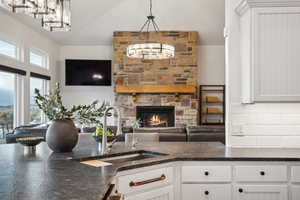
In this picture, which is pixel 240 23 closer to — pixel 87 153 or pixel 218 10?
pixel 87 153

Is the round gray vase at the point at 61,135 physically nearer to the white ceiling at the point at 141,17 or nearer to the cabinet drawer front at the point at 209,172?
the cabinet drawer front at the point at 209,172

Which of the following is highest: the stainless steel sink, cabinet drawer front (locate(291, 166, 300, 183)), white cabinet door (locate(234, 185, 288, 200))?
the stainless steel sink

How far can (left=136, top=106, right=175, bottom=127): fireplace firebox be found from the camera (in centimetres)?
784

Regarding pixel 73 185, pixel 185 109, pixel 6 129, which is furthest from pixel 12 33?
pixel 73 185

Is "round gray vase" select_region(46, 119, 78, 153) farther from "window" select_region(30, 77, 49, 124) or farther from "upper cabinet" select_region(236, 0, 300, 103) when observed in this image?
"window" select_region(30, 77, 49, 124)

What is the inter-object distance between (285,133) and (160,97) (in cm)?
521

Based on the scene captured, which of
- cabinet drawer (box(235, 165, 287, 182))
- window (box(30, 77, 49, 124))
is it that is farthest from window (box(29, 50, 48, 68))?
cabinet drawer (box(235, 165, 287, 182))

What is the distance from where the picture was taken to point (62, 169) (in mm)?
1734

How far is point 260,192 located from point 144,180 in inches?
38.9

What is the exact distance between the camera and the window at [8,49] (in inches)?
218

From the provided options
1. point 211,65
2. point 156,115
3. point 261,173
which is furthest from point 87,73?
point 261,173

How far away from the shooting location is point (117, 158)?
224cm

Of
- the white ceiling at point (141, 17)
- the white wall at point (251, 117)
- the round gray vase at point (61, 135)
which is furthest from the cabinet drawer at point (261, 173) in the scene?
the white ceiling at point (141, 17)

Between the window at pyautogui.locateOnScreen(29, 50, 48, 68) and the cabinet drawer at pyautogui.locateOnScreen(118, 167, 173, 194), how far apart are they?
5.81 meters
